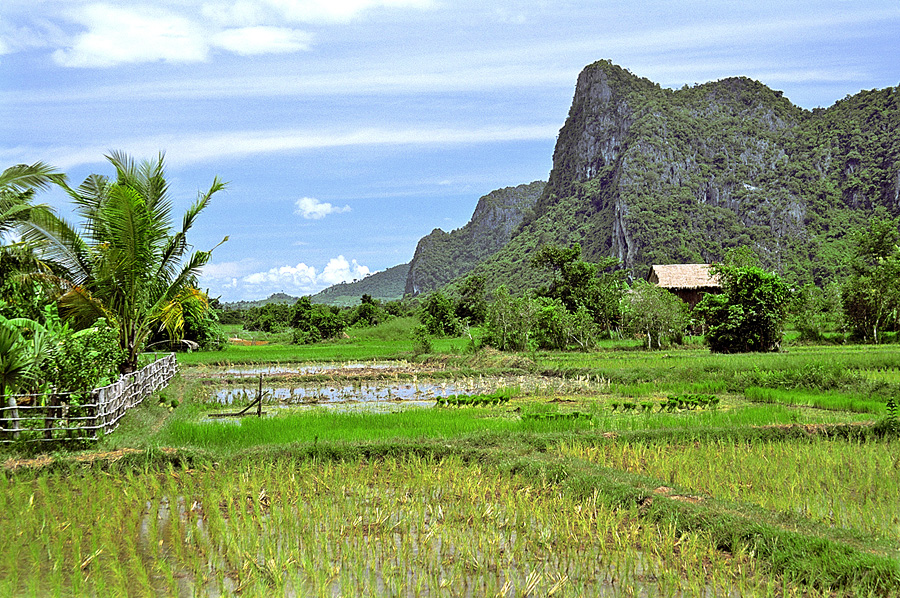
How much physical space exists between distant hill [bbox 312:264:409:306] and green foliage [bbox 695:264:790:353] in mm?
141837

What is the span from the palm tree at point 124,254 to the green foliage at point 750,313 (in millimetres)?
16561

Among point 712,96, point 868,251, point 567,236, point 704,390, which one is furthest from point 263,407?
point 712,96

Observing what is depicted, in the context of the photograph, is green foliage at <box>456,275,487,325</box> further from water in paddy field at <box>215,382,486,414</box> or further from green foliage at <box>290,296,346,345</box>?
water in paddy field at <box>215,382,486,414</box>

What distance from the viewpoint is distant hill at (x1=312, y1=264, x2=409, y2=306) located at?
552 feet

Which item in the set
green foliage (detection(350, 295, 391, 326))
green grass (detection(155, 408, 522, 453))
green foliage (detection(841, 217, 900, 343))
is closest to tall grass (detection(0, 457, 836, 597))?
green grass (detection(155, 408, 522, 453))

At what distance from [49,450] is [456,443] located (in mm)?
5146

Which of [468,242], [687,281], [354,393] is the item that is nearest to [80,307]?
[354,393]

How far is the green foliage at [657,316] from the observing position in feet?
81.8

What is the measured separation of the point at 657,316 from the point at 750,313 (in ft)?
13.9

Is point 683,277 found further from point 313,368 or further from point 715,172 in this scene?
point 715,172

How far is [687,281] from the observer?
110ft

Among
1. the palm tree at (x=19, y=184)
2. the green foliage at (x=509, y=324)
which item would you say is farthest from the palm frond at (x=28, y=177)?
the green foliage at (x=509, y=324)

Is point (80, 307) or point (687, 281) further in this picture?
point (687, 281)

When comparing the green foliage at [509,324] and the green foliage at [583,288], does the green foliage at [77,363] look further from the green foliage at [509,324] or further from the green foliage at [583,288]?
the green foliage at [583,288]
